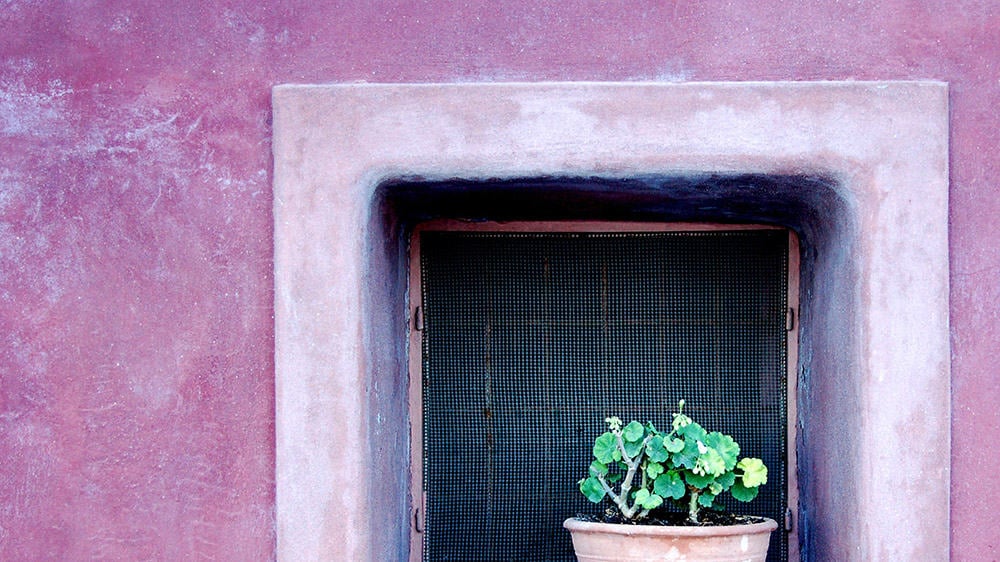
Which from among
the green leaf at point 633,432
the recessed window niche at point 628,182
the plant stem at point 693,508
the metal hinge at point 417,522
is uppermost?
the recessed window niche at point 628,182

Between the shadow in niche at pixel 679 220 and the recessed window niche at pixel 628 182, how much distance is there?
0.02m

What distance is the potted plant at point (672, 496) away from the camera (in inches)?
130

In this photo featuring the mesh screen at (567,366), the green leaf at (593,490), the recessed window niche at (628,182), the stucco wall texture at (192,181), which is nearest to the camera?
the recessed window niche at (628,182)

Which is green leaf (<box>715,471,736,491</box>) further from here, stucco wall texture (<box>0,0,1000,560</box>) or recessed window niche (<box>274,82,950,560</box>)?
stucco wall texture (<box>0,0,1000,560</box>)

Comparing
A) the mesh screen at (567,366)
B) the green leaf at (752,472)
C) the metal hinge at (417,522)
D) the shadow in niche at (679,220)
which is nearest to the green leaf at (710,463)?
the green leaf at (752,472)

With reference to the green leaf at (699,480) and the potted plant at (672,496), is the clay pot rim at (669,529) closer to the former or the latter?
the potted plant at (672,496)

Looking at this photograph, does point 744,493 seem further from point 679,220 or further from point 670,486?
point 679,220

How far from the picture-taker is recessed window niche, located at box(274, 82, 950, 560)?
10.7ft

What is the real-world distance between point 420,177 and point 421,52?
1.16ft

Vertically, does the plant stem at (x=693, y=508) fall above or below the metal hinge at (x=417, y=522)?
above

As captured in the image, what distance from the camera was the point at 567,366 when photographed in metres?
3.87

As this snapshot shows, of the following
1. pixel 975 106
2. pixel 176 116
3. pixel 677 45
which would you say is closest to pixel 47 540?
pixel 176 116

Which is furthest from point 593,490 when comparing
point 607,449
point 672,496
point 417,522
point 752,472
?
point 417,522

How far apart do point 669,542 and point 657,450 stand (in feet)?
0.85
